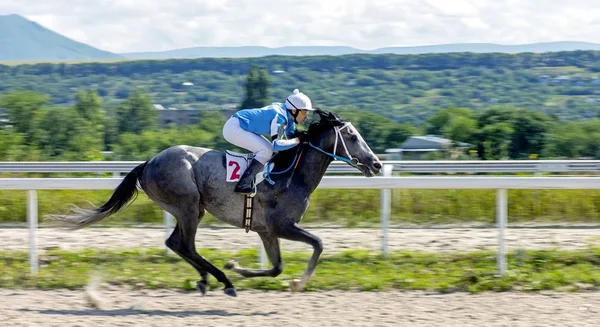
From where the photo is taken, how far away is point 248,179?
6.89m

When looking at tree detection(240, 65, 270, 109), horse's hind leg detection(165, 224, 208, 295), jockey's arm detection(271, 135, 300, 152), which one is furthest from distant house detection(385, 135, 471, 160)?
tree detection(240, 65, 270, 109)

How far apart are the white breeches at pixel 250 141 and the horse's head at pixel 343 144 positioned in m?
0.40

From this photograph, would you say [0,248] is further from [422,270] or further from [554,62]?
[554,62]

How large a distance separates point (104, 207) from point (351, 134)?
2039 millimetres

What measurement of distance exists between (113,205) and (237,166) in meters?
1.08

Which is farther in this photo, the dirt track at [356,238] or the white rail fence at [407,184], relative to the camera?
the dirt track at [356,238]

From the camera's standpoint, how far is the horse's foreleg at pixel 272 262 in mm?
6996

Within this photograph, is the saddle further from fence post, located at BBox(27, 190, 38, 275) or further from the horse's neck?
fence post, located at BBox(27, 190, 38, 275)

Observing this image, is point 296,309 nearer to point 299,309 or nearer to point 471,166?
point 299,309

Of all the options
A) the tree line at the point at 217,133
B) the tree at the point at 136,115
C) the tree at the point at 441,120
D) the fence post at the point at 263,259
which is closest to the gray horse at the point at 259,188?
the fence post at the point at 263,259

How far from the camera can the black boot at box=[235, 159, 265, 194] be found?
6879 mm

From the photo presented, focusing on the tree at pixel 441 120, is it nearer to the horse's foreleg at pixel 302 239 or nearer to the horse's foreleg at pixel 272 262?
the horse's foreleg at pixel 272 262

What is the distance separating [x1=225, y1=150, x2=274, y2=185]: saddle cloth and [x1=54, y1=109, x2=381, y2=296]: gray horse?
4 centimetres

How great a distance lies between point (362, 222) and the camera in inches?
407
